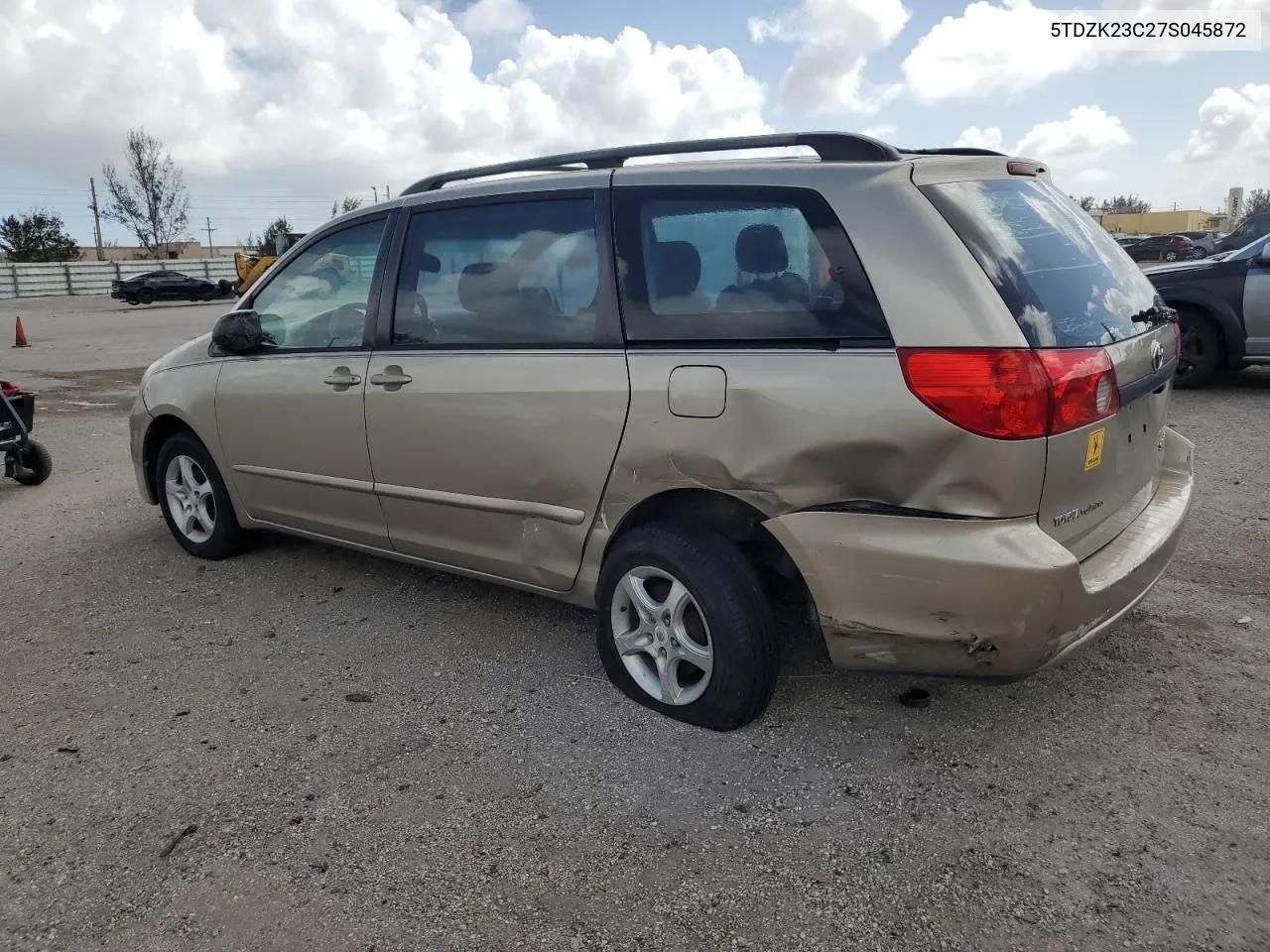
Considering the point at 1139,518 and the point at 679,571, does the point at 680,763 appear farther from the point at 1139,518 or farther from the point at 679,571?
the point at 1139,518

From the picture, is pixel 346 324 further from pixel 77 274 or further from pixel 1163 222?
pixel 1163 222

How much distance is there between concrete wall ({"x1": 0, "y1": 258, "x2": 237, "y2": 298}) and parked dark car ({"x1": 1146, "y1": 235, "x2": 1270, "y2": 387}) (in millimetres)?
46015

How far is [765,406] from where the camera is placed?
290 cm

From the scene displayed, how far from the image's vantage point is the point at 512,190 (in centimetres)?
368

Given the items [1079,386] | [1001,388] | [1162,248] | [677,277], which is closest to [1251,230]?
[1162,248]

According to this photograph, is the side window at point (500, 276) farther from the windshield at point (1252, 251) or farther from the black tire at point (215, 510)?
the windshield at point (1252, 251)

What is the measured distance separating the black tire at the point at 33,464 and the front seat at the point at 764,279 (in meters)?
6.02

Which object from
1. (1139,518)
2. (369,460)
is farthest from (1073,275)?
(369,460)

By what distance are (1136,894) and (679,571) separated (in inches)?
57.8

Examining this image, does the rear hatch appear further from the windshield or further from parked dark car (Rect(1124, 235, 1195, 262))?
parked dark car (Rect(1124, 235, 1195, 262))

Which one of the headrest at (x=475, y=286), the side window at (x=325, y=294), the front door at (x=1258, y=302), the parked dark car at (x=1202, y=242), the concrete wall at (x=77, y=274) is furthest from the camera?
the concrete wall at (x=77, y=274)

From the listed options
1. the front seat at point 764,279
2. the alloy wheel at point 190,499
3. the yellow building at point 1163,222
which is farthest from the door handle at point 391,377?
the yellow building at point 1163,222

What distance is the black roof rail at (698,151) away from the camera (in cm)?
299

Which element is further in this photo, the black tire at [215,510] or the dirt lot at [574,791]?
the black tire at [215,510]
